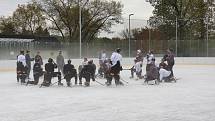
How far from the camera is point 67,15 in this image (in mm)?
57094

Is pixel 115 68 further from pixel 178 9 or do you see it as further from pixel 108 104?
pixel 178 9

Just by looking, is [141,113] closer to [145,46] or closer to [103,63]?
[103,63]

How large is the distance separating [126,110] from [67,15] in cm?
4756

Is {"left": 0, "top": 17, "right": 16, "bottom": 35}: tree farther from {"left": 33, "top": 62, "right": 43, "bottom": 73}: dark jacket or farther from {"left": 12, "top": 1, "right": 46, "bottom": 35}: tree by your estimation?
{"left": 33, "top": 62, "right": 43, "bottom": 73}: dark jacket

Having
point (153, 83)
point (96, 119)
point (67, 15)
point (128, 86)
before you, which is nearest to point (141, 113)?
point (96, 119)

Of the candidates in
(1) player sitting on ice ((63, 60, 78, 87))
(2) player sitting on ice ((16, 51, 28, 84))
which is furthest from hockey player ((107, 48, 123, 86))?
(2) player sitting on ice ((16, 51, 28, 84))

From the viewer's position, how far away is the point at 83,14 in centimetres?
5741

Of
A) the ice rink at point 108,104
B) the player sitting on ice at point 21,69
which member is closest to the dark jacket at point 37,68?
the player sitting on ice at point 21,69

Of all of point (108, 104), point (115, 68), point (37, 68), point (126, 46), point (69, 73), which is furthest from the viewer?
point (126, 46)

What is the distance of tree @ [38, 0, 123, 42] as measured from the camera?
57125mm

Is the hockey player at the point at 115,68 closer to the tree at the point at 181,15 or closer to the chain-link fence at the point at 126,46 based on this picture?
the chain-link fence at the point at 126,46

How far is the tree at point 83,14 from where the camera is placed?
57125 mm

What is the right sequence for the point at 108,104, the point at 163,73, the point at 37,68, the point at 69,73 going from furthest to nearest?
the point at 163,73, the point at 37,68, the point at 69,73, the point at 108,104

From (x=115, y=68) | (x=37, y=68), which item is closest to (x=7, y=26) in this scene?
(x=37, y=68)
